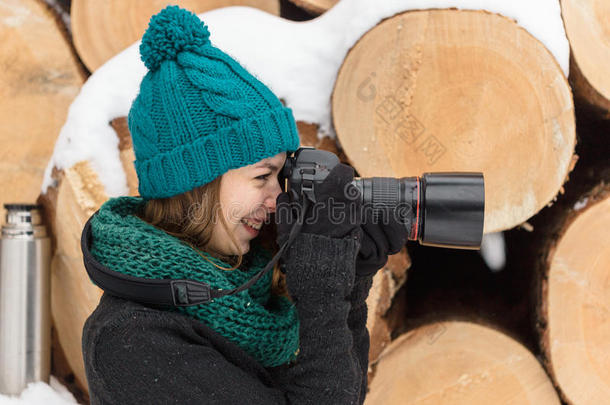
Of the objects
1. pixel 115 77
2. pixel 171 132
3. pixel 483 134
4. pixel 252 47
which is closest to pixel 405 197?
pixel 483 134

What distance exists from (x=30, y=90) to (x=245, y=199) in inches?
29.2

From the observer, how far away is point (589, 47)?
0.87 metres

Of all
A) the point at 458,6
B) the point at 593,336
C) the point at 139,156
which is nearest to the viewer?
the point at 139,156

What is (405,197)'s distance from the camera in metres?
0.72

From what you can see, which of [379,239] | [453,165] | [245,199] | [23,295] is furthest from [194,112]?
[23,295]

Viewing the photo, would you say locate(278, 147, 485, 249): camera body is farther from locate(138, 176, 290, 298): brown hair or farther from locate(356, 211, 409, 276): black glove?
locate(138, 176, 290, 298): brown hair

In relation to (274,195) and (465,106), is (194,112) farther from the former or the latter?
(465,106)

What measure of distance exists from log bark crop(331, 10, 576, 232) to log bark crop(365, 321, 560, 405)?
0.88 ft

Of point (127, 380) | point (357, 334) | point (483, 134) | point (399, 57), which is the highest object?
point (399, 57)

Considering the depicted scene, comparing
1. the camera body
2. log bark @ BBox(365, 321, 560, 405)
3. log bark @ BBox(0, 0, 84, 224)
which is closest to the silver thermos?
log bark @ BBox(0, 0, 84, 224)

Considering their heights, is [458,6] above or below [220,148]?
above

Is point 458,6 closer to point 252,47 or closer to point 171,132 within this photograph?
point 252,47

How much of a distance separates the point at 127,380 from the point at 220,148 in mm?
310

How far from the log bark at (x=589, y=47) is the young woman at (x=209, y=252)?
1.55ft
